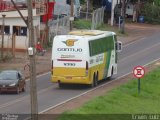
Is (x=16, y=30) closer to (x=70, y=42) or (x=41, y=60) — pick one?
(x=41, y=60)

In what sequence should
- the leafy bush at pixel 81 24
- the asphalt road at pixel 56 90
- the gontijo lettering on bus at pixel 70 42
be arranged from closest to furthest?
the asphalt road at pixel 56 90 → the gontijo lettering on bus at pixel 70 42 → the leafy bush at pixel 81 24

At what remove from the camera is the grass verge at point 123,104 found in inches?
1224

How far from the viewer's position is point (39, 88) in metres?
45.2

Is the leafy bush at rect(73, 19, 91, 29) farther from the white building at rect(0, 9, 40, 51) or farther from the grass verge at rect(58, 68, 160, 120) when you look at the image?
the grass verge at rect(58, 68, 160, 120)

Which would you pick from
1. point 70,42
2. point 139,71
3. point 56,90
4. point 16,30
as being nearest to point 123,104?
point 139,71

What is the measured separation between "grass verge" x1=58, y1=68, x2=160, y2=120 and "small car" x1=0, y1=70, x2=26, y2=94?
5599mm

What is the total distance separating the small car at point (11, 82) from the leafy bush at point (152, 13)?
5721 centimetres

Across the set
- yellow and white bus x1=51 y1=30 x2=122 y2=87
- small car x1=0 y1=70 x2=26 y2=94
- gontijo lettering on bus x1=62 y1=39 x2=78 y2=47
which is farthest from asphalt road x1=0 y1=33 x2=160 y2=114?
gontijo lettering on bus x1=62 y1=39 x2=78 y2=47

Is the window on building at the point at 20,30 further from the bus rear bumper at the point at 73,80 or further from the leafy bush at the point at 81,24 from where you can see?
the bus rear bumper at the point at 73,80

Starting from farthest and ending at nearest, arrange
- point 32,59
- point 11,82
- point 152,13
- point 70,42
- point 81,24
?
1. point 152,13
2. point 81,24
3. point 70,42
4. point 11,82
5. point 32,59

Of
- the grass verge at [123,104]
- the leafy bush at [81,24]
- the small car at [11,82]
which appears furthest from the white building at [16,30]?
the small car at [11,82]

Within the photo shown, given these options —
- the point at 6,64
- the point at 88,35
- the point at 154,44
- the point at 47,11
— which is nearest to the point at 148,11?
the point at 154,44

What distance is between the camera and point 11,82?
42.0 metres

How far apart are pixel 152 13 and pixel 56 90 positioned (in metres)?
56.1
